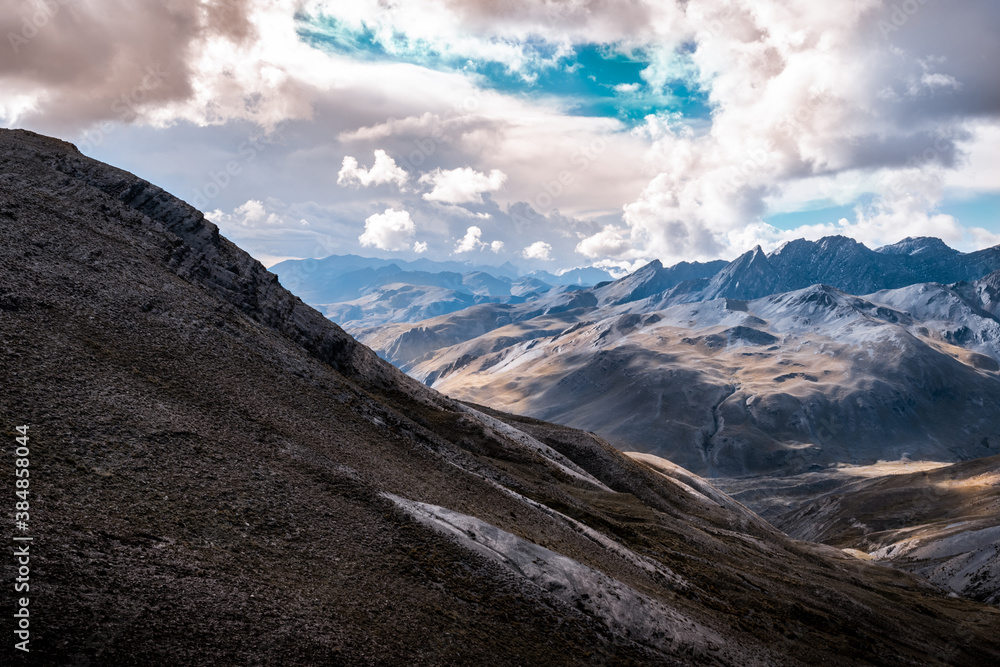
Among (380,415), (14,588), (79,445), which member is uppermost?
(380,415)

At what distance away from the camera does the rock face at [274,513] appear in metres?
23.6

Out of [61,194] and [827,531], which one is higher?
[61,194]

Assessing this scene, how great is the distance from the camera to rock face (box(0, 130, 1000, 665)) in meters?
23.6

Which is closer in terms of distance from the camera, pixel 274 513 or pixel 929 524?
pixel 274 513

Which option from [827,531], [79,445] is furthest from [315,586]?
[827,531]

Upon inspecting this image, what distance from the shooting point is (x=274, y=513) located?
31297mm

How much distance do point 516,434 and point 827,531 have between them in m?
137

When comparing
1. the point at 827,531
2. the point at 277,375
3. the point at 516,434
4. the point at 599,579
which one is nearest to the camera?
the point at 599,579

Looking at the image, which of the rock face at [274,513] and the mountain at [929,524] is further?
the mountain at [929,524]

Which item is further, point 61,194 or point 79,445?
point 61,194

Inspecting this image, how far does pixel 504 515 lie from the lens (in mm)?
43812

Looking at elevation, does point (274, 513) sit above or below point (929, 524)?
below

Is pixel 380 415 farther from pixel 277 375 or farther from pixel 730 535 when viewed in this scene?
pixel 730 535

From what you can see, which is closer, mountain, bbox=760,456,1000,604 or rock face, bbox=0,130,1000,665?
rock face, bbox=0,130,1000,665
